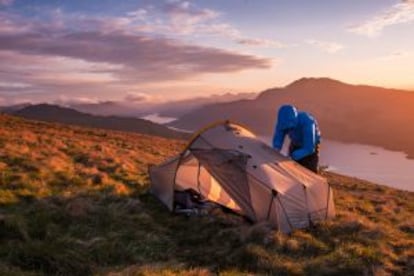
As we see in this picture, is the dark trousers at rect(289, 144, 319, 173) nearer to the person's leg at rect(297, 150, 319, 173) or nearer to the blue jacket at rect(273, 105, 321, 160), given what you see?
the person's leg at rect(297, 150, 319, 173)

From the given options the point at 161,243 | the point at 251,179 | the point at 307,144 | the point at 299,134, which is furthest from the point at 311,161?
the point at 161,243

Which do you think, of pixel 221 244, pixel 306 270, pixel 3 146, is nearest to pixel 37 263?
pixel 221 244

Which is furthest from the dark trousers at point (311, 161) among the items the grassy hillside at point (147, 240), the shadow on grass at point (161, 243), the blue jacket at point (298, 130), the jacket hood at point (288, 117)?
the shadow on grass at point (161, 243)

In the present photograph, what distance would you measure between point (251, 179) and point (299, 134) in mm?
2819

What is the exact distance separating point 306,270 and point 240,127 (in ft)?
21.5

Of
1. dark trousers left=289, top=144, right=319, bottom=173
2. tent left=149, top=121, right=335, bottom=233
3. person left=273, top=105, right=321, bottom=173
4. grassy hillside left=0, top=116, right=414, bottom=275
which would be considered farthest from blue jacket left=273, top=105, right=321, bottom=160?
grassy hillside left=0, top=116, right=414, bottom=275

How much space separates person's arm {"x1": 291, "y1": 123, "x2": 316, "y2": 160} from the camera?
14547mm

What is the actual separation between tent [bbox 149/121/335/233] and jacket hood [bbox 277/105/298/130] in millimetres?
827

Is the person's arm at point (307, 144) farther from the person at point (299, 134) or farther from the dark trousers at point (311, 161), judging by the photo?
the dark trousers at point (311, 161)

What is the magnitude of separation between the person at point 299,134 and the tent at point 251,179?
741 mm

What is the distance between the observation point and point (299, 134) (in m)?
14.8

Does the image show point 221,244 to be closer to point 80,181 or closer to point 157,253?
point 157,253

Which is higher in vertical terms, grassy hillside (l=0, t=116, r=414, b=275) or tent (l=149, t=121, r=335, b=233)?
tent (l=149, t=121, r=335, b=233)

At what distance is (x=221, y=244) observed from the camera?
1112 centimetres
